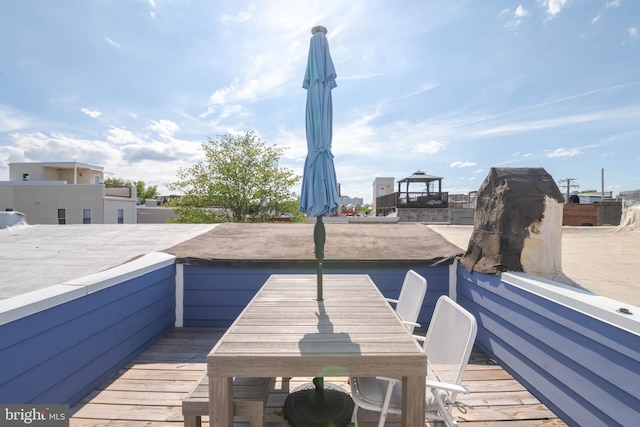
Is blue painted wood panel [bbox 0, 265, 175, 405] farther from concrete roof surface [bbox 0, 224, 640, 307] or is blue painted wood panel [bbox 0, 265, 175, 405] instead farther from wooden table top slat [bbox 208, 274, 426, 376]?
wooden table top slat [bbox 208, 274, 426, 376]

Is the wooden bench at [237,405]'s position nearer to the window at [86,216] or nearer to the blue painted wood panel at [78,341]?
the blue painted wood panel at [78,341]

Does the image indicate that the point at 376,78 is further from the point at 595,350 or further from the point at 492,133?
the point at 492,133

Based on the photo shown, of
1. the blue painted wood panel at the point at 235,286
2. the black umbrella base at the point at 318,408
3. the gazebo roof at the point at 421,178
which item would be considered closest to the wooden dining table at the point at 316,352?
the black umbrella base at the point at 318,408

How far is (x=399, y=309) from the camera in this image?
9.21ft

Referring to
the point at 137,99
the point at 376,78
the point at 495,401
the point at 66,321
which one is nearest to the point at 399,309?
the point at 495,401

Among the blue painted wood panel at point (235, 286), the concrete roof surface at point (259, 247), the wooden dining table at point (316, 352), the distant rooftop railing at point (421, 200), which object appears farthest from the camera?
the distant rooftop railing at point (421, 200)

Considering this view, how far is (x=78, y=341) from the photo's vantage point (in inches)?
90.0

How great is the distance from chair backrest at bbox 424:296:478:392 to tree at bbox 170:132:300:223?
1427 cm

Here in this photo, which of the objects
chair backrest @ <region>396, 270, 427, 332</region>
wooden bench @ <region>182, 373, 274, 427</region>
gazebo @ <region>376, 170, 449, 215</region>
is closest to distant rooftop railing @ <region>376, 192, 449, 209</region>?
gazebo @ <region>376, 170, 449, 215</region>

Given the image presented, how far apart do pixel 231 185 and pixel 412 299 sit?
14.5m

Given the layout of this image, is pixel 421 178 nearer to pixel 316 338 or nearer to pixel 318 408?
pixel 318 408

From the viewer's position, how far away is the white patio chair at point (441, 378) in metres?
1.56

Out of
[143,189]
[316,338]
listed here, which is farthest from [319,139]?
[143,189]
